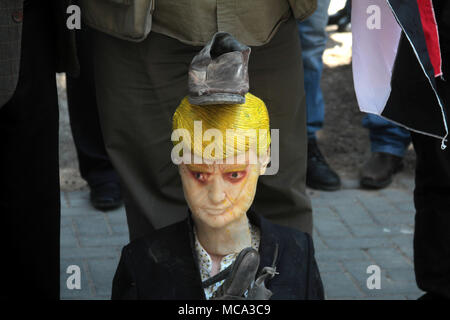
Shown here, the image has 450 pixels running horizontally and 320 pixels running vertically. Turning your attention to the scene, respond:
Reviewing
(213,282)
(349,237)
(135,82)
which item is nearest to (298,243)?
(213,282)

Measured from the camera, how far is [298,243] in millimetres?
2047

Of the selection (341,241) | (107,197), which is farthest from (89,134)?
(341,241)

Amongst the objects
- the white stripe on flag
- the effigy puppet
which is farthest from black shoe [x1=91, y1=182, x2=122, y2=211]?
the white stripe on flag

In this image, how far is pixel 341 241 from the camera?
3.71 metres

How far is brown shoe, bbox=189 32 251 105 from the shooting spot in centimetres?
178

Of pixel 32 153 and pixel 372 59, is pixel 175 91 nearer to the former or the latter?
pixel 32 153

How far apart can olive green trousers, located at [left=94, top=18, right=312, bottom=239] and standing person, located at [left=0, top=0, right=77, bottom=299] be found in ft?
0.64

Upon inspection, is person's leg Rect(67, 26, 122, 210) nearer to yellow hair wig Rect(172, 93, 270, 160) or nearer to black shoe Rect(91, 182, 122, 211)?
black shoe Rect(91, 182, 122, 211)

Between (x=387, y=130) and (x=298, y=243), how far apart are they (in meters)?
2.43

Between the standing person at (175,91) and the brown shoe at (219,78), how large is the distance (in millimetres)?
549

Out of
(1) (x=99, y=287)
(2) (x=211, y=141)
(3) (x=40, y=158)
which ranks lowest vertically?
(1) (x=99, y=287)

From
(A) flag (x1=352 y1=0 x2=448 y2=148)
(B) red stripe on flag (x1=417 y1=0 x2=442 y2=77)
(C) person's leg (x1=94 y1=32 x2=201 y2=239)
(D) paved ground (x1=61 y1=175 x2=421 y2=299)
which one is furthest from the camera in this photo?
(D) paved ground (x1=61 y1=175 x2=421 y2=299)
